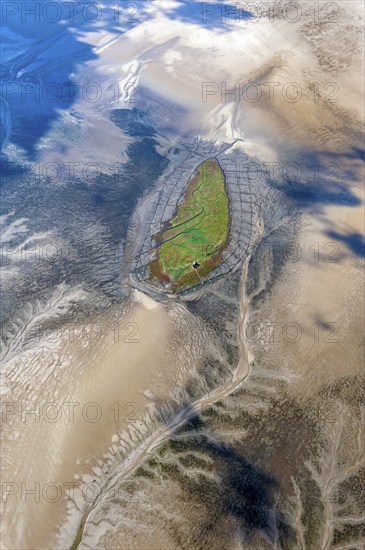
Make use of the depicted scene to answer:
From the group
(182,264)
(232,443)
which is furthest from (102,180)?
(232,443)

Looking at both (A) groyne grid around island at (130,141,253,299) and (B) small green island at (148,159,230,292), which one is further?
(B) small green island at (148,159,230,292)

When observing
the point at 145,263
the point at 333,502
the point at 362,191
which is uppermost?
the point at 145,263

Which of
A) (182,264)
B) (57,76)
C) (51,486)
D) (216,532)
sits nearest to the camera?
(216,532)

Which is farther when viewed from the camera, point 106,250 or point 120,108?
point 120,108

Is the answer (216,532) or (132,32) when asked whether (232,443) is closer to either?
(216,532)

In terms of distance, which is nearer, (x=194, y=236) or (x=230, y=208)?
(x=194, y=236)

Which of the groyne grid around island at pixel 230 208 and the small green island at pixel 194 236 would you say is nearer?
the groyne grid around island at pixel 230 208

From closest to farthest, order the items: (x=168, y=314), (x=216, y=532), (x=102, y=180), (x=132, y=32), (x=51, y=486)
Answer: (x=216, y=532) → (x=51, y=486) → (x=168, y=314) → (x=102, y=180) → (x=132, y=32)

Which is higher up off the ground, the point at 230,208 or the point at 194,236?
the point at 194,236
